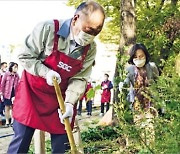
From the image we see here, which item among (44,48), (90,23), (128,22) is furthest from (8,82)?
(90,23)

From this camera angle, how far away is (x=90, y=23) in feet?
9.70

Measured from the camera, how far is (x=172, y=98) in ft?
6.46

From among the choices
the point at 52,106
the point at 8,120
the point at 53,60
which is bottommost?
the point at 8,120

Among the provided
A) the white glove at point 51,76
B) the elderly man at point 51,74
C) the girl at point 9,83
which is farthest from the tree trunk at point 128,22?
the white glove at point 51,76

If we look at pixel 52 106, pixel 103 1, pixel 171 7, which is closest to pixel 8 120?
pixel 103 1

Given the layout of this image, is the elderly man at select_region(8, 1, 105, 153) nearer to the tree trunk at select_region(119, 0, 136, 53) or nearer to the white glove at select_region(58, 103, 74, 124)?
the white glove at select_region(58, 103, 74, 124)

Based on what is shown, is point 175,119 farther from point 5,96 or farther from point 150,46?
point 150,46

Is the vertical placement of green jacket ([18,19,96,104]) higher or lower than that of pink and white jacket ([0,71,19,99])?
higher

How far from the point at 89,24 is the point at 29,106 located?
30.4 inches

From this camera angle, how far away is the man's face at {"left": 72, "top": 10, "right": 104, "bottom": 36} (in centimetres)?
292

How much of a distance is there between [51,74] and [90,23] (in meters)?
0.43

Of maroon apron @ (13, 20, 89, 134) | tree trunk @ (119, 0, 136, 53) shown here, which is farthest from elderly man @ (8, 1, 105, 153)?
tree trunk @ (119, 0, 136, 53)

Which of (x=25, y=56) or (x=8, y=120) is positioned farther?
(x=8, y=120)

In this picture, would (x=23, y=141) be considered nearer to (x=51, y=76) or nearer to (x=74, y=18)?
(x=51, y=76)
